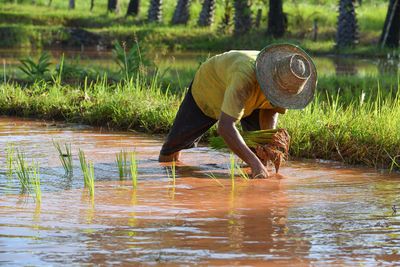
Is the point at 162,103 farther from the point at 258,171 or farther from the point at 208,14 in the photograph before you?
the point at 208,14

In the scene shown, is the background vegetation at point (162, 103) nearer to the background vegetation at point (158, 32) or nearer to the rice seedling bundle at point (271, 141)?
the rice seedling bundle at point (271, 141)

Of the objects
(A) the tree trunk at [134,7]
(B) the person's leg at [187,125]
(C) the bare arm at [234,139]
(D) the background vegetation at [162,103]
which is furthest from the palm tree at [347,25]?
(C) the bare arm at [234,139]

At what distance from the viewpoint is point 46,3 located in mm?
29203

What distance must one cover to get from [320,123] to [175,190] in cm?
208

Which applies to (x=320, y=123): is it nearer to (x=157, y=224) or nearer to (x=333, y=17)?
(x=157, y=224)

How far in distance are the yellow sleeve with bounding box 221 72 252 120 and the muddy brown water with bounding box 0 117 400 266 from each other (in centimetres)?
57

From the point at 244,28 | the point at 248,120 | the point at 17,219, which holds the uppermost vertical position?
the point at 244,28

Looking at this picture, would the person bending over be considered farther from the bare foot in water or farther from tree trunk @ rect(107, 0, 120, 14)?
tree trunk @ rect(107, 0, 120, 14)

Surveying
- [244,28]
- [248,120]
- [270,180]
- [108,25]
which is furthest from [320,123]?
[108,25]

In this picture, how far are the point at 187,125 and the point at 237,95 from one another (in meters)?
1.06

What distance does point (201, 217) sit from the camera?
3553 millimetres

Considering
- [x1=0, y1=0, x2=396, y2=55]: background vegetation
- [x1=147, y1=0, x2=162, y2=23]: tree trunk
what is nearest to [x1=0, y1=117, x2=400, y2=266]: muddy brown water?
[x1=0, y1=0, x2=396, y2=55]: background vegetation

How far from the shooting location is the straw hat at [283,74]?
3979 millimetres

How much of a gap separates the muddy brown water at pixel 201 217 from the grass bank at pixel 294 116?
0.85ft
